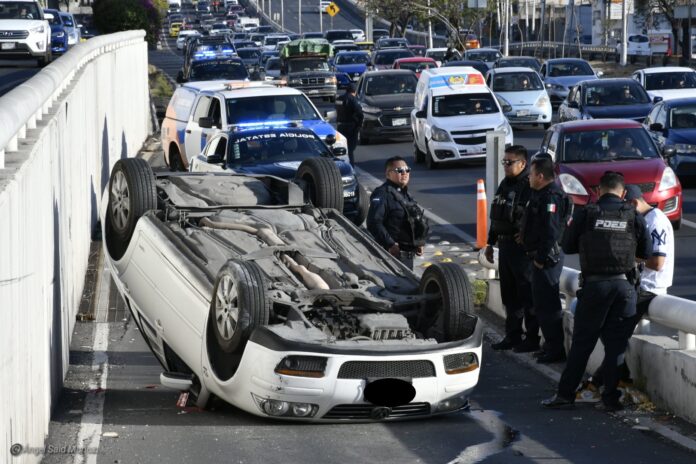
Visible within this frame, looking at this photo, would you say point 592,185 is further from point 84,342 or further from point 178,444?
point 178,444

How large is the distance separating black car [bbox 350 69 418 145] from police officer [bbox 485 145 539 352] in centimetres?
2141

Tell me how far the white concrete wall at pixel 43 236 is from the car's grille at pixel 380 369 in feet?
6.31

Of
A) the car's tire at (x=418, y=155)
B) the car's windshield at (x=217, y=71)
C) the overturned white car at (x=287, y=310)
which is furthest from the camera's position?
the car's windshield at (x=217, y=71)

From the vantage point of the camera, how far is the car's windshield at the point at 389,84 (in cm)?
3444

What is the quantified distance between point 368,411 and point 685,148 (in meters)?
15.3

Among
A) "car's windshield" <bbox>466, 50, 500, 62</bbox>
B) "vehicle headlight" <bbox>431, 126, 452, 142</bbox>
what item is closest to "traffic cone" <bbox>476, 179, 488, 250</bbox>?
"vehicle headlight" <bbox>431, 126, 452, 142</bbox>

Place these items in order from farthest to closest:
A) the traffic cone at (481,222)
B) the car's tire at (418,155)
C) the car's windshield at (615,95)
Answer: the car's windshield at (615,95) < the car's tire at (418,155) < the traffic cone at (481,222)

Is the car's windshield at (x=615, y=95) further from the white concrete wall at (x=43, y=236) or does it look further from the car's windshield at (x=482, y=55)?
the car's windshield at (x=482, y=55)

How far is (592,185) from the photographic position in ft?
59.4

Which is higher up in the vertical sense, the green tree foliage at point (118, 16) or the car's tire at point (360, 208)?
the green tree foliage at point (118, 16)

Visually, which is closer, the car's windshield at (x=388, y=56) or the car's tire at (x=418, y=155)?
the car's tire at (x=418, y=155)

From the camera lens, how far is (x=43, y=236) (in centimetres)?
912

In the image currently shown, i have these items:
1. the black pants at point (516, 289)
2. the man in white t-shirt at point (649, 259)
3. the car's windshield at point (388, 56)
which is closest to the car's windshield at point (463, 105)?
the black pants at point (516, 289)

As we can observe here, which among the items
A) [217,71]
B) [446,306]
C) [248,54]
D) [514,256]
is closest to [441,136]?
[217,71]
